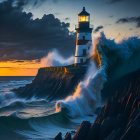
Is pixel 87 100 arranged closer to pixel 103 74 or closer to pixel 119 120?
pixel 103 74

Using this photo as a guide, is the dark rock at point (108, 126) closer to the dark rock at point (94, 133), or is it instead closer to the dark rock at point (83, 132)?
the dark rock at point (94, 133)

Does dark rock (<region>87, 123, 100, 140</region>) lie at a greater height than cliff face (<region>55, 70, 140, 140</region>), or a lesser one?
lesser

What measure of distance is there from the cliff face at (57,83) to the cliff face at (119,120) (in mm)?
12133

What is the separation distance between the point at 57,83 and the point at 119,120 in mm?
17646

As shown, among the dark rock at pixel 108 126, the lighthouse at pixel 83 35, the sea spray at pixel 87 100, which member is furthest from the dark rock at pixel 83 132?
the lighthouse at pixel 83 35

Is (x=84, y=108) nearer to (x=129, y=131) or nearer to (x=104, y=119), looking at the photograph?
(x=104, y=119)

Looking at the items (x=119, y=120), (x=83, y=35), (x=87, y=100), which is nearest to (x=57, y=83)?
(x=83, y=35)

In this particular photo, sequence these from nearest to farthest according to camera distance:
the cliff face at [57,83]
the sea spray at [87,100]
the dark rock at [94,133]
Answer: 1. the dark rock at [94,133]
2. the sea spray at [87,100]
3. the cliff face at [57,83]

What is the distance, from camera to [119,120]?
7285mm

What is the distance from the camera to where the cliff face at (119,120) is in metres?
6.35

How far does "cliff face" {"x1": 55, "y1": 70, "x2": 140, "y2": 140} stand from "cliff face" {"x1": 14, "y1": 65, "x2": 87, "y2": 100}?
1213 centimetres

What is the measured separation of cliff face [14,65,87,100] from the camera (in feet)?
68.2

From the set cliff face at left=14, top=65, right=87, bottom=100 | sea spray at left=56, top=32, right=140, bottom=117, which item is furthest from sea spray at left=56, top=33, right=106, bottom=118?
cliff face at left=14, top=65, right=87, bottom=100

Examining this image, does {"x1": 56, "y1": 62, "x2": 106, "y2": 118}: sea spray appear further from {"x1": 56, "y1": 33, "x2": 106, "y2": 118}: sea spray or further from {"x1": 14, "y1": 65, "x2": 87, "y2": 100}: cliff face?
{"x1": 14, "y1": 65, "x2": 87, "y2": 100}: cliff face
